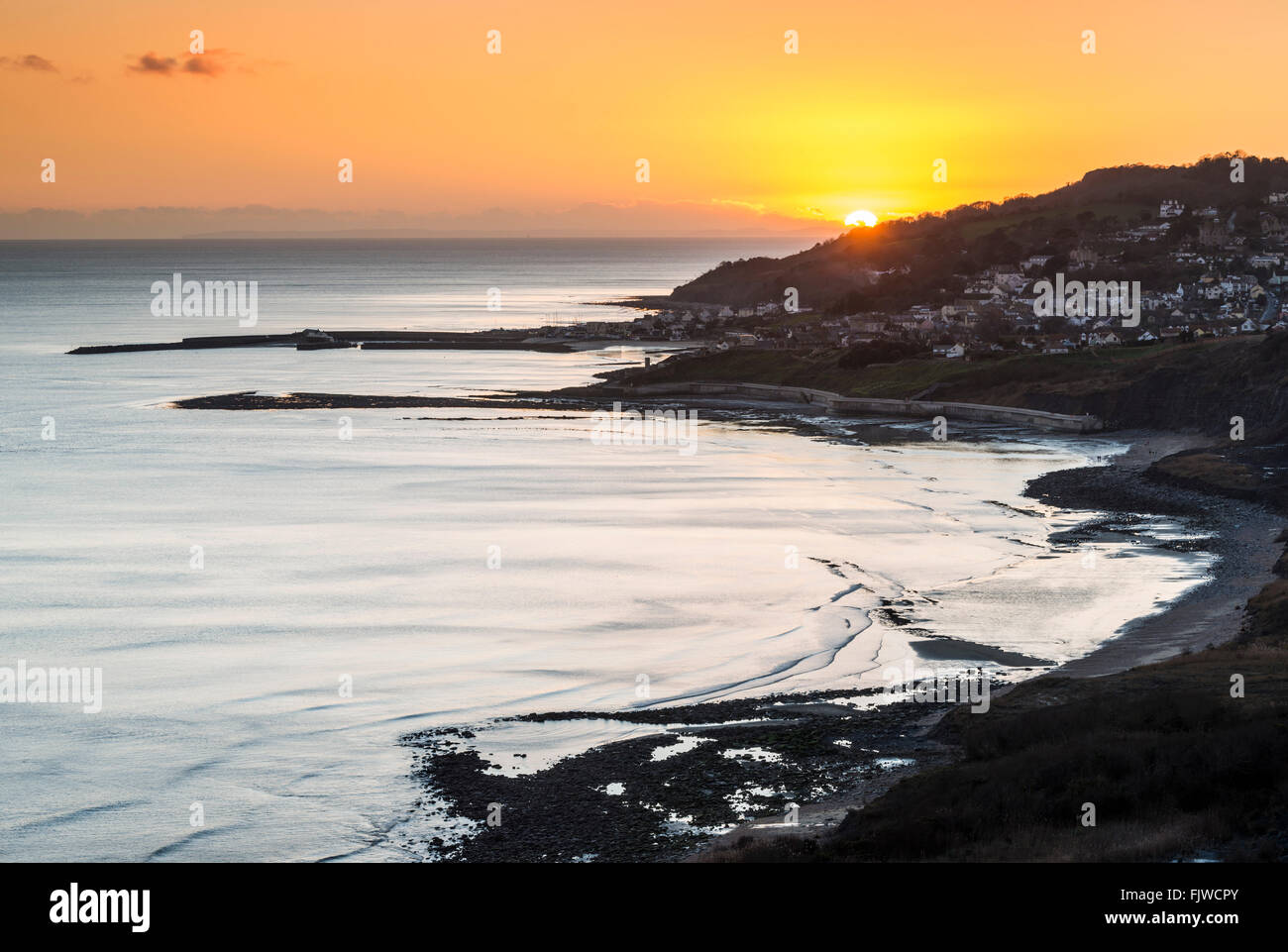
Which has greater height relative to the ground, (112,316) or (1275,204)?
(1275,204)

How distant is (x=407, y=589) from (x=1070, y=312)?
327 ft

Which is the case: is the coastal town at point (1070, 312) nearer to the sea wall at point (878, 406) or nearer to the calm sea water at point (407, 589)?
the sea wall at point (878, 406)

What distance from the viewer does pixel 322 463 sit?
218 feet

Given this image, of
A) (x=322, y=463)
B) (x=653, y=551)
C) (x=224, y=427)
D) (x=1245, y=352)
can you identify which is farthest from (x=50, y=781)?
(x=1245, y=352)

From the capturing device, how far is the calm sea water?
76.8 feet

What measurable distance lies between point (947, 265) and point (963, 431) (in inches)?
4155

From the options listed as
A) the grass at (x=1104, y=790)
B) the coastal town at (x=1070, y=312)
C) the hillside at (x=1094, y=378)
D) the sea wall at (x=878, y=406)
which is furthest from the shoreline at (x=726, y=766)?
the coastal town at (x=1070, y=312)

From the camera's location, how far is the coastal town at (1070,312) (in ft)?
349

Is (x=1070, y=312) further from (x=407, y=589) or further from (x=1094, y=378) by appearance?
(x=407, y=589)

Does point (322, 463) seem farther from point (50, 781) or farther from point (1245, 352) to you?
point (1245, 352)

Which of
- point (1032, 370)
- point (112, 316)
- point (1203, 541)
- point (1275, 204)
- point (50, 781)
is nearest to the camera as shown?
point (50, 781)

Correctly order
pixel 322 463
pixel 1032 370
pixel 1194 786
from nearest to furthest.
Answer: pixel 1194 786 < pixel 322 463 < pixel 1032 370

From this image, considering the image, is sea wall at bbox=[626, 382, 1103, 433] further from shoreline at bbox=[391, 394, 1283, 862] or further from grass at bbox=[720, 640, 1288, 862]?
grass at bbox=[720, 640, 1288, 862]

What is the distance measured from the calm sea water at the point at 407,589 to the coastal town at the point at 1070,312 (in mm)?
34842
